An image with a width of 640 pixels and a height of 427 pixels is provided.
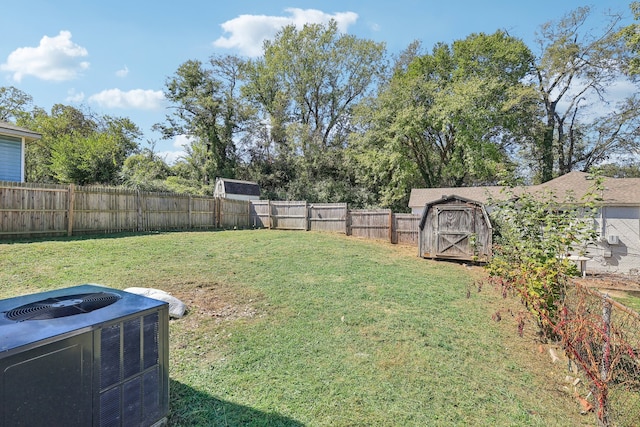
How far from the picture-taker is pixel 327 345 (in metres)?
3.49

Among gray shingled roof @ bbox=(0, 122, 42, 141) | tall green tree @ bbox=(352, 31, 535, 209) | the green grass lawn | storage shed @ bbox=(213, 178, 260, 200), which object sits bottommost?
the green grass lawn

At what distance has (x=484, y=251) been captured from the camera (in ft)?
32.1

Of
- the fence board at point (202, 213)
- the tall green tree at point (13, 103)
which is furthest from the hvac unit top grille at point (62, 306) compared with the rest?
the tall green tree at point (13, 103)

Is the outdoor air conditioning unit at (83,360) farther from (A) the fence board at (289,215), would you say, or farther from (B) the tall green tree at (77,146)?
(B) the tall green tree at (77,146)

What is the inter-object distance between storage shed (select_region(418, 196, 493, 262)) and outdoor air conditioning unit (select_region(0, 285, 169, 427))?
9674 mm

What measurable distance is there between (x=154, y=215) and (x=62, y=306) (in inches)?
457

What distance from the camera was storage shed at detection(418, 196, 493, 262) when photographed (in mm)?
9820

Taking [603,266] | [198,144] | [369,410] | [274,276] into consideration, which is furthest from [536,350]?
[198,144]

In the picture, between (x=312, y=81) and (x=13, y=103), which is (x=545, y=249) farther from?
(x=13, y=103)

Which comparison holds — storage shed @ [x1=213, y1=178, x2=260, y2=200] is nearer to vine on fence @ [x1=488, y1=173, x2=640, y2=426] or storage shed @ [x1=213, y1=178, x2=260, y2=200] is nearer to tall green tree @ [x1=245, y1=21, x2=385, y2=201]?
tall green tree @ [x1=245, y1=21, x2=385, y2=201]

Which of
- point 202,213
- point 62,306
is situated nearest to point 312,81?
point 202,213

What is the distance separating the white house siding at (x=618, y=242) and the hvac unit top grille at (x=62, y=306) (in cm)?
1272

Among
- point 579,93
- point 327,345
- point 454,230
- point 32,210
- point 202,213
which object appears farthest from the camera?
point 579,93

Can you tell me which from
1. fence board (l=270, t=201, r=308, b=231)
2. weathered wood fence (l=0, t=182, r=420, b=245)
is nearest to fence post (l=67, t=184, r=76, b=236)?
weathered wood fence (l=0, t=182, r=420, b=245)
